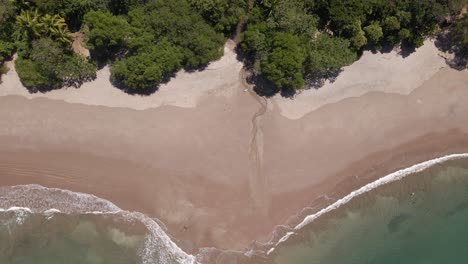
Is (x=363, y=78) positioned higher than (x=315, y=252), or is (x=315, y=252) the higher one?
(x=363, y=78)

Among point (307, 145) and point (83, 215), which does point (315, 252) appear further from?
point (83, 215)

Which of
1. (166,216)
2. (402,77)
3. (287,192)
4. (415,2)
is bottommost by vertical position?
(166,216)

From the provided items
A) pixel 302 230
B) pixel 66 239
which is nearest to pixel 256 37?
pixel 302 230

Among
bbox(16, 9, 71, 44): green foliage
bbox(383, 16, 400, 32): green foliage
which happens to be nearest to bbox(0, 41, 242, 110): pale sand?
bbox(16, 9, 71, 44): green foliage

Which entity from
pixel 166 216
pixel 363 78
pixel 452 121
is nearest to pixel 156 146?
pixel 166 216

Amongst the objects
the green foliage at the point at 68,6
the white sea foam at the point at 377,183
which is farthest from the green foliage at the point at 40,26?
the white sea foam at the point at 377,183
